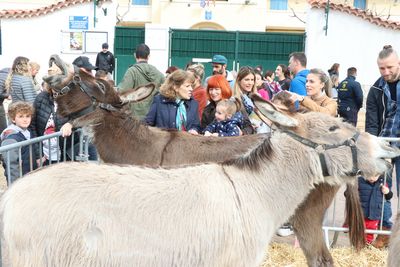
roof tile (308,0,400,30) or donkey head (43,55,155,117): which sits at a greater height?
roof tile (308,0,400,30)

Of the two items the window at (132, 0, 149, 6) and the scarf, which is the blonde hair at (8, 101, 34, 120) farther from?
the window at (132, 0, 149, 6)

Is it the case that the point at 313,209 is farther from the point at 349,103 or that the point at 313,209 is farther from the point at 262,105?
the point at 349,103

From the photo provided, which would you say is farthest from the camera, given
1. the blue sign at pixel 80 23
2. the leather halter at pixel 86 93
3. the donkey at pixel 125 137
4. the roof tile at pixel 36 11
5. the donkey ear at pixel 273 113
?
the roof tile at pixel 36 11

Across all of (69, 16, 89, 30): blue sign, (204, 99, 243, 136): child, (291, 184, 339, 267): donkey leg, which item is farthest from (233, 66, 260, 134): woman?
(69, 16, 89, 30): blue sign

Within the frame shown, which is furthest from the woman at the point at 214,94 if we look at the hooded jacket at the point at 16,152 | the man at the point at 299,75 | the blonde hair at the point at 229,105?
the hooded jacket at the point at 16,152

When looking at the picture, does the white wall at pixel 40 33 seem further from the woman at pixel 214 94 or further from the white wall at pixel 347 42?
the woman at pixel 214 94

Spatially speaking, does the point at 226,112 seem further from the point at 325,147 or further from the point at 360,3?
the point at 360,3

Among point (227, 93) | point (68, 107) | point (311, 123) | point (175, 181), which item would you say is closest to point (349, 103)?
point (227, 93)

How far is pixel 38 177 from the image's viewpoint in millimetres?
2643

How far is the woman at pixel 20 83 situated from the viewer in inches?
322

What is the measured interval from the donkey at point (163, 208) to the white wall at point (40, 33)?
38.6 ft

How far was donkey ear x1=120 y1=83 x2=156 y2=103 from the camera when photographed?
16.0ft

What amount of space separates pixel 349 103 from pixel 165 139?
6.02 meters

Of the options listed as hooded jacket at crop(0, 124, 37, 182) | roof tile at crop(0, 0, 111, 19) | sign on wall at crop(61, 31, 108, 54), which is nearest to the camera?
hooded jacket at crop(0, 124, 37, 182)
